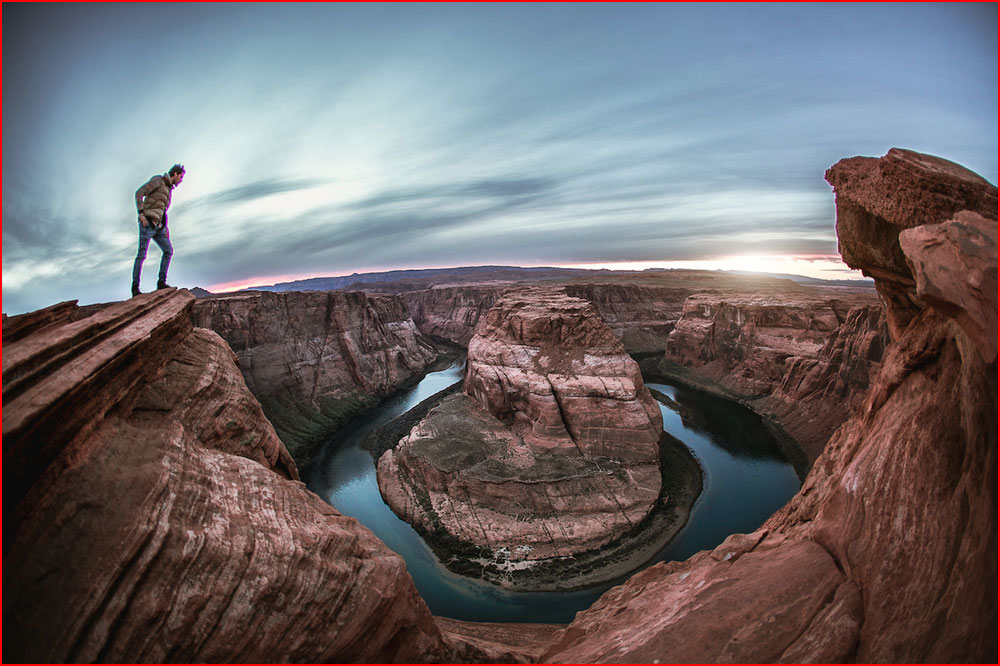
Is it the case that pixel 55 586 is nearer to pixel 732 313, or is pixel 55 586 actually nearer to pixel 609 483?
pixel 609 483

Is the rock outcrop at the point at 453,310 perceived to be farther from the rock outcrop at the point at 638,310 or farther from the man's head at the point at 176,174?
the man's head at the point at 176,174

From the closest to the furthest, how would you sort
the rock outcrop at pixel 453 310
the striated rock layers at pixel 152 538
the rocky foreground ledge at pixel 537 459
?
1. the striated rock layers at pixel 152 538
2. the rocky foreground ledge at pixel 537 459
3. the rock outcrop at pixel 453 310

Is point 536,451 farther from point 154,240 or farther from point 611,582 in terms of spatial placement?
point 154,240

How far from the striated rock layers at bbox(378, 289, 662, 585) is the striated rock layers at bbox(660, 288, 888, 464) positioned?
15410 mm

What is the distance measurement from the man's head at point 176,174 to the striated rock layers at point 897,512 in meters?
13.0

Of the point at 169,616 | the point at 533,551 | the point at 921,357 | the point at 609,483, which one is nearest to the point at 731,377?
the point at 609,483

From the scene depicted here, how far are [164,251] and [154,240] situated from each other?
0.29m

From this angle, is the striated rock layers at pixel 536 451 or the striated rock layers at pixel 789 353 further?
the striated rock layers at pixel 789 353

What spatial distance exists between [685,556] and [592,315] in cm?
1343

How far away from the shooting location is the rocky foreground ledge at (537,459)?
17.7 m

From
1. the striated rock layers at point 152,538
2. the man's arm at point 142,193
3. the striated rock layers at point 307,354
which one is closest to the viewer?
the striated rock layers at point 152,538

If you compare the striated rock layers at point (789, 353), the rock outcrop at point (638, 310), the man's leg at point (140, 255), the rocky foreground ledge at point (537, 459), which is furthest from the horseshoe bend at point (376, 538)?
the rock outcrop at point (638, 310)

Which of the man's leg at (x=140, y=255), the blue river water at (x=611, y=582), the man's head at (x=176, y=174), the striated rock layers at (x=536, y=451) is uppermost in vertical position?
the man's head at (x=176, y=174)

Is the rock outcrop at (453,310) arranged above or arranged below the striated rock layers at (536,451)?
above
